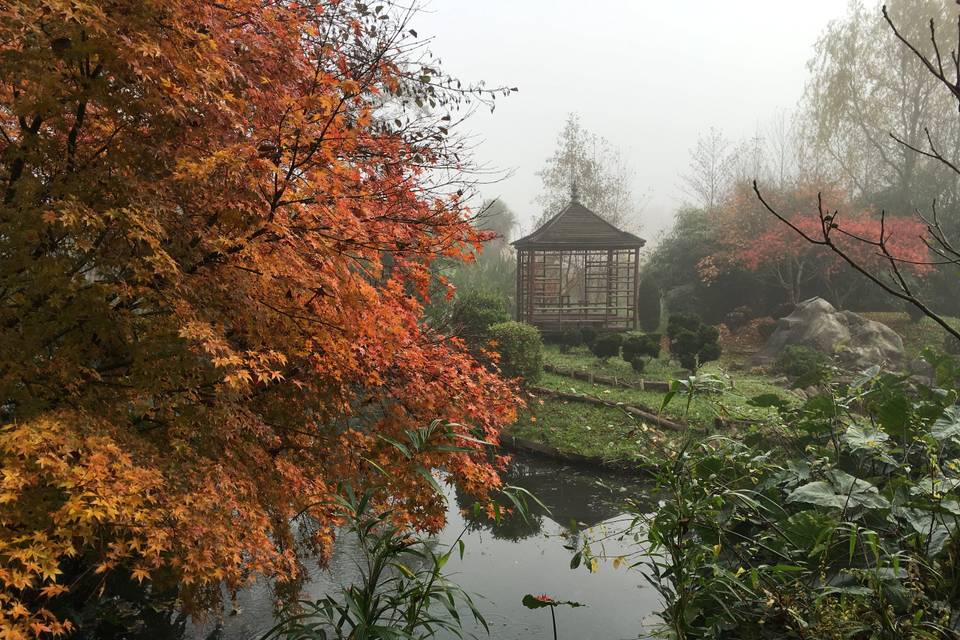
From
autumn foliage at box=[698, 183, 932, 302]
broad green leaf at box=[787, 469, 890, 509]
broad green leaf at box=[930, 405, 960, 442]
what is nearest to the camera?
broad green leaf at box=[787, 469, 890, 509]

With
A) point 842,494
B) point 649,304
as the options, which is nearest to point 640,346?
point 649,304

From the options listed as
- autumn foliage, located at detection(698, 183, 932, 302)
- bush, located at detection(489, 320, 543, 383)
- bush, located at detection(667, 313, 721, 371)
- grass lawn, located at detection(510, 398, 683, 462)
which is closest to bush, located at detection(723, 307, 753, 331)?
autumn foliage, located at detection(698, 183, 932, 302)

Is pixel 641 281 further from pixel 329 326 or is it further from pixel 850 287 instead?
pixel 329 326

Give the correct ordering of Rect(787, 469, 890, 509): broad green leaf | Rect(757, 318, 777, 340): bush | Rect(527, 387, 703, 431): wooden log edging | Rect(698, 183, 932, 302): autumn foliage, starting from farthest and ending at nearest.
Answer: Rect(757, 318, 777, 340): bush → Rect(698, 183, 932, 302): autumn foliage → Rect(527, 387, 703, 431): wooden log edging → Rect(787, 469, 890, 509): broad green leaf

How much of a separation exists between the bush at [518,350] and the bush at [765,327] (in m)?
8.05

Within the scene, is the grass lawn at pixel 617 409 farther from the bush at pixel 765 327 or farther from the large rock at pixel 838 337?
the bush at pixel 765 327

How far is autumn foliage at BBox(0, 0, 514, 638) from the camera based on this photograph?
2.52 metres

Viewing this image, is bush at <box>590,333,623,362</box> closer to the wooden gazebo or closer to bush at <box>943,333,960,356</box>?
the wooden gazebo

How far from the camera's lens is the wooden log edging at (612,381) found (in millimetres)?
11789

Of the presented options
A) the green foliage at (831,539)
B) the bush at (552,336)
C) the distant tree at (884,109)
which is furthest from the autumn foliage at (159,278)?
the distant tree at (884,109)

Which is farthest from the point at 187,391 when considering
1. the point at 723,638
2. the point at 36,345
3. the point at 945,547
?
the point at 945,547

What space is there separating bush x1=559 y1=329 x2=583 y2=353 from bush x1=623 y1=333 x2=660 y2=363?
124 inches

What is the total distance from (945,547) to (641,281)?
17.2m

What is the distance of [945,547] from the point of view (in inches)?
113
